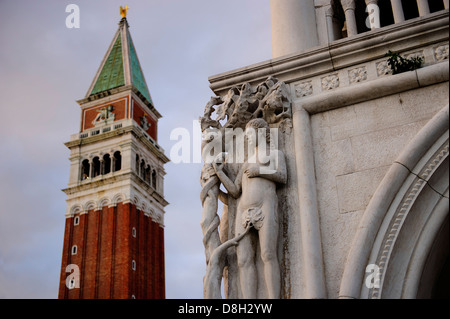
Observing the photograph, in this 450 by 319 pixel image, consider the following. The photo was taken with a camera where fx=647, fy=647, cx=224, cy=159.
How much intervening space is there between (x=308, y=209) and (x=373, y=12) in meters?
3.14

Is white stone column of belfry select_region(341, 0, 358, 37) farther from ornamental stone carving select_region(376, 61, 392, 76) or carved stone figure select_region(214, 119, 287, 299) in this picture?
carved stone figure select_region(214, 119, 287, 299)

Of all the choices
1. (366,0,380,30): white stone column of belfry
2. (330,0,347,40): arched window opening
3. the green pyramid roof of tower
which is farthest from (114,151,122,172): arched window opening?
(366,0,380,30): white stone column of belfry

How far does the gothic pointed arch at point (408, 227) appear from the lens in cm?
A: 629

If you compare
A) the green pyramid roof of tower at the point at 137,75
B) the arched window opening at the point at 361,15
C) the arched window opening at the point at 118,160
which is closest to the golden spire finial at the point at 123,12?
the green pyramid roof of tower at the point at 137,75

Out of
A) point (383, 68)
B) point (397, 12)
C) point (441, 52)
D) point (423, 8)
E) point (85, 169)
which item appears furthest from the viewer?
point (85, 169)

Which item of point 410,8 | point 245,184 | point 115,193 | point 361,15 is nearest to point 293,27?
point 361,15

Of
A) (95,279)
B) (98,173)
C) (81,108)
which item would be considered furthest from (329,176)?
(81,108)

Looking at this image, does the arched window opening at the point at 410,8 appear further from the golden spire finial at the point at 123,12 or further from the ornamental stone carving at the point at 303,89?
the golden spire finial at the point at 123,12

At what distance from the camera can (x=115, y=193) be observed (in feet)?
262

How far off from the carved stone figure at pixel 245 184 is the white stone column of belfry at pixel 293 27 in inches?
37.2

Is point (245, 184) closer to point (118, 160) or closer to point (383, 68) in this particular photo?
point (383, 68)
